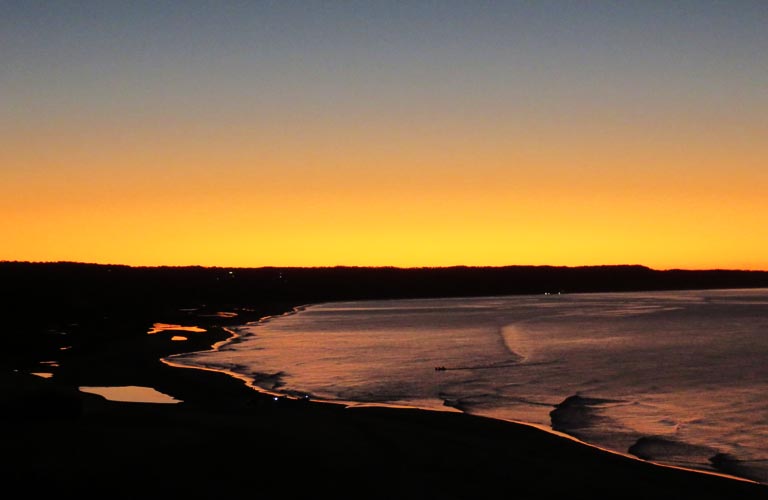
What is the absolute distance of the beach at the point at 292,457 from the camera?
13.6 m

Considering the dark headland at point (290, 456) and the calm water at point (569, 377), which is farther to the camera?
the calm water at point (569, 377)

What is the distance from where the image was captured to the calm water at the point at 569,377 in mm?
20984

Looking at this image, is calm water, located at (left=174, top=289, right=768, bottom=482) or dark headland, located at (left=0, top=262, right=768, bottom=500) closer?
dark headland, located at (left=0, top=262, right=768, bottom=500)

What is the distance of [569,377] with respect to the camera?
33969 mm

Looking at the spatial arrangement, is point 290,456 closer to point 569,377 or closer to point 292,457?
point 292,457

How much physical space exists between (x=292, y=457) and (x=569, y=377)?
2017cm

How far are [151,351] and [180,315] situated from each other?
131 feet

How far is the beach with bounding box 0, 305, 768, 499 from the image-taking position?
13625 mm

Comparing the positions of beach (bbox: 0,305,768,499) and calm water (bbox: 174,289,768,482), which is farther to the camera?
calm water (bbox: 174,289,768,482)

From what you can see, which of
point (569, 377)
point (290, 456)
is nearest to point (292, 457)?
point (290, 456)

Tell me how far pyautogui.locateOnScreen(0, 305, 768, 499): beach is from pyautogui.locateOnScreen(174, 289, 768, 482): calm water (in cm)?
228

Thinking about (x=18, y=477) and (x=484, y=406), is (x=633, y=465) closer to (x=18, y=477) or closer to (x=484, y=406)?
(x=484, y=406)

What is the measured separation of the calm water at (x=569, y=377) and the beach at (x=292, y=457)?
2.28 meters

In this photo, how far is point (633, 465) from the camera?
17.0 meters
